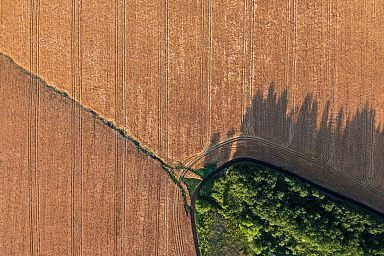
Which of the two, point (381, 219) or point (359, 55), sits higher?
point (359, 55)

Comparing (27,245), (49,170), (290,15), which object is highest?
(290,15)

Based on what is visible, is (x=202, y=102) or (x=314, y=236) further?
(x=202, y=102)

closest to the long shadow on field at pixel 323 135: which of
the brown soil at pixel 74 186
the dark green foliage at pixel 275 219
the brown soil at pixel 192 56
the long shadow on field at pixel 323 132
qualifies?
the long shadow on field at pixel 323 132

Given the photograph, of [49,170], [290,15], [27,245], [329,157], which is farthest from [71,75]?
[329,157]

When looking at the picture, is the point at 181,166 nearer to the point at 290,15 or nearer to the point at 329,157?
the point at 329,157

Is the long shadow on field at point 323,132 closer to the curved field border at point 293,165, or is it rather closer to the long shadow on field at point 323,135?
the long shadow on field at point 323,135

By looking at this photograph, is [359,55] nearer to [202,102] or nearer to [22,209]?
[202,102]

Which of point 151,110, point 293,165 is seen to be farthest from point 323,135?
point 151,110
